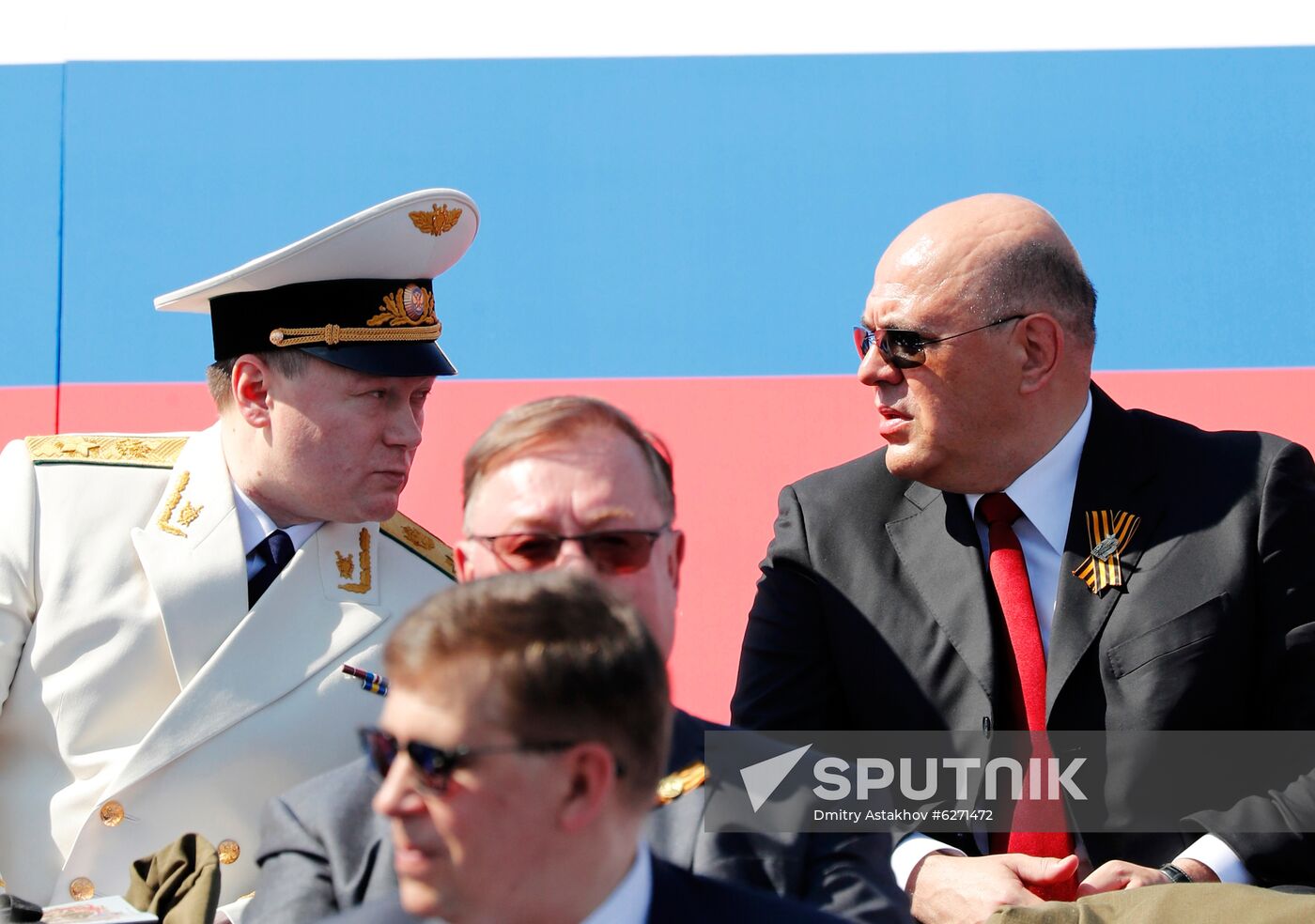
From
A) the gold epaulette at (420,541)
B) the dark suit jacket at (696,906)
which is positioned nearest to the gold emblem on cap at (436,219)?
the gold epaulette at (420,541)

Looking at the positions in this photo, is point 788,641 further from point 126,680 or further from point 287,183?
point 287,183

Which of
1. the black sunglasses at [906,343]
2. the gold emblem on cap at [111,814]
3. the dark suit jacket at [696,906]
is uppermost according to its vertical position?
the black sunglasses at [906,343]

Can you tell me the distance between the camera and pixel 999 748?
7.21 ft

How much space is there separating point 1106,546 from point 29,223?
6.30 ft

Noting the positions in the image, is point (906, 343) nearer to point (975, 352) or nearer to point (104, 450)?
point (975, 352)

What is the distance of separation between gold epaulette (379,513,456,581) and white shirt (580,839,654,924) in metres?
1.23

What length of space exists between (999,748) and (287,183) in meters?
1.56

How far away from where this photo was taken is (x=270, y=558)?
2338 mm

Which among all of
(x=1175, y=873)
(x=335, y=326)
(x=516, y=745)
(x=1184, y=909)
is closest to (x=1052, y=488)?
(x=1175, y=873)

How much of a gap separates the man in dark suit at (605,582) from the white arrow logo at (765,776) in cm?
5

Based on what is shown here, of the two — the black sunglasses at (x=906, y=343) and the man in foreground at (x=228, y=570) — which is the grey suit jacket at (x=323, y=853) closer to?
the man in foreground at (x=228, y=570)

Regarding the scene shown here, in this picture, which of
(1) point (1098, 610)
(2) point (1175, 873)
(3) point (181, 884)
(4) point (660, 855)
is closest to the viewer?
(4) point (660, 855)

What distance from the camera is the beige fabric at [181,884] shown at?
1705 millimetres

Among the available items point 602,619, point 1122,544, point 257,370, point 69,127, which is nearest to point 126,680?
point 257,370
